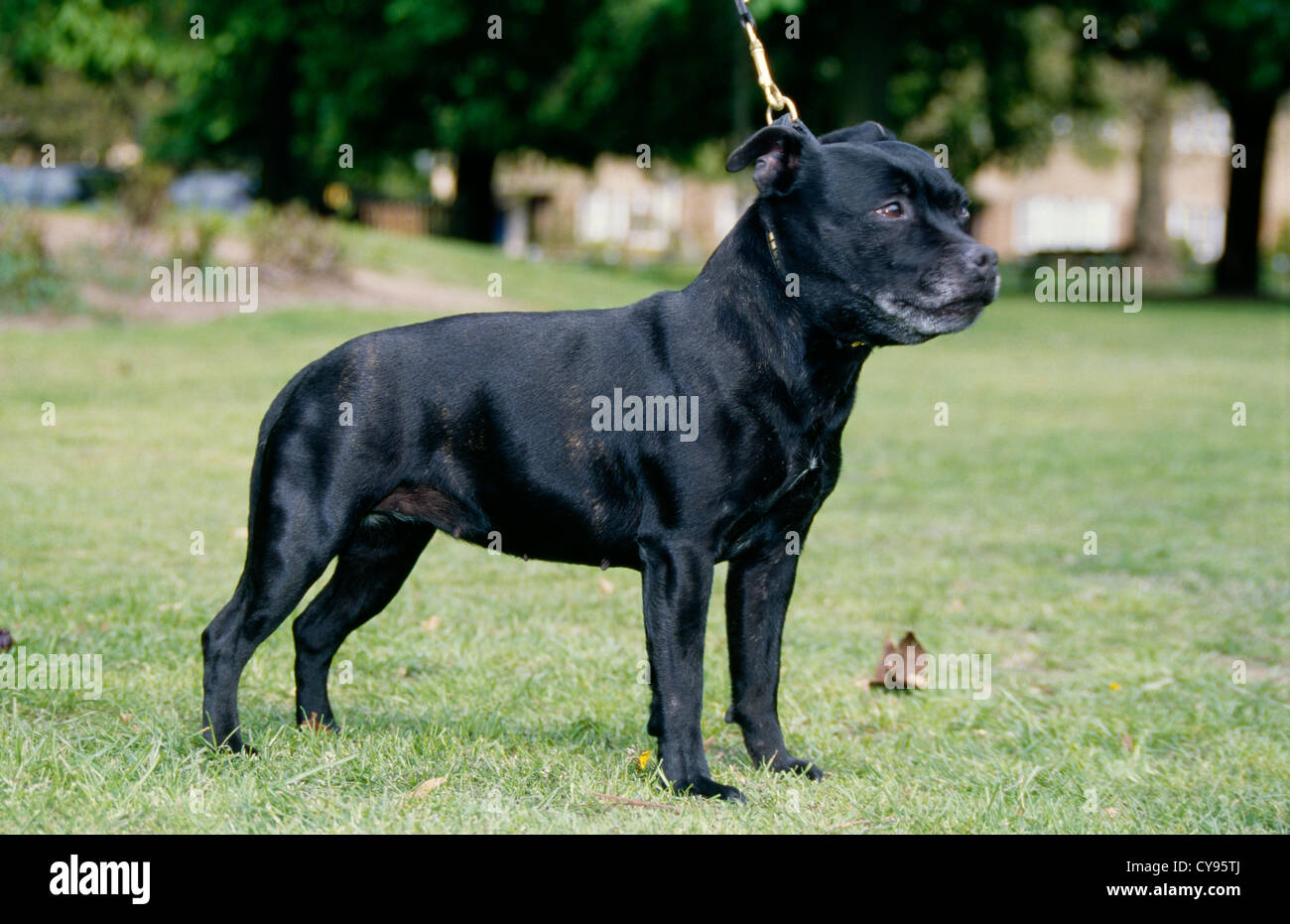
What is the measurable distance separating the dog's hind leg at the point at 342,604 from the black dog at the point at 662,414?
0.31 metres

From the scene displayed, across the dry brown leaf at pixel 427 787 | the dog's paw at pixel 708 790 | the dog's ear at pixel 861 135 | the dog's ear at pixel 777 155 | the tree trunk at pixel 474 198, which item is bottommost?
the dog's paw at pixel 708 790

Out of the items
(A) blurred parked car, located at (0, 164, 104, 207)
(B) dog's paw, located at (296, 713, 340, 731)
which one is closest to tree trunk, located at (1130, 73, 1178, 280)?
(A) blurred parked car, located at (0, 164, 104, 207)

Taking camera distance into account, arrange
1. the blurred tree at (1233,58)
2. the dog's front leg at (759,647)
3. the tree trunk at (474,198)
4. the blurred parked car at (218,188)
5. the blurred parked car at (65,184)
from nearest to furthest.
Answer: the dog's front leg at (759,647)
the blurred tree at (1233,58)
the tree trunk at (474,198)
the blurred parked car at (65,184)
the blurred parked car at (218,188)

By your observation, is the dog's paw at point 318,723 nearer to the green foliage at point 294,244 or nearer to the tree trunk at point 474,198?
the green foliage at point 294,244

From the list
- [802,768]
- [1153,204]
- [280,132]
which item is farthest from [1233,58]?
[802,768]

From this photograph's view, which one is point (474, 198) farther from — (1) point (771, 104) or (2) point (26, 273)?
(1) point (771, 104)

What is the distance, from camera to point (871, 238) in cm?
409

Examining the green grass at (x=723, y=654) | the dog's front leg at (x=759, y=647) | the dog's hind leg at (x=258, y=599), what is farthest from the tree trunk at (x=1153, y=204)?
the dog's hind leg at (x=258, y=599)

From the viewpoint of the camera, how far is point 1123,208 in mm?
65125

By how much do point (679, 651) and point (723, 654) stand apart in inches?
75.6

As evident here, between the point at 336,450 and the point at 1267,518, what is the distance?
704cm

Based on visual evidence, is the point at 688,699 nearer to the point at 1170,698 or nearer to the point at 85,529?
the point at 1170,698

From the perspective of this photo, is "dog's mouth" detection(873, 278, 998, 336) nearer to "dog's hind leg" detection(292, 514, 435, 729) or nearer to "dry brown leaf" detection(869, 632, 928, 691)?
"dog's hind leg" detection(292, 514, 435, 729)

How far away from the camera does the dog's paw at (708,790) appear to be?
4.18 meters
